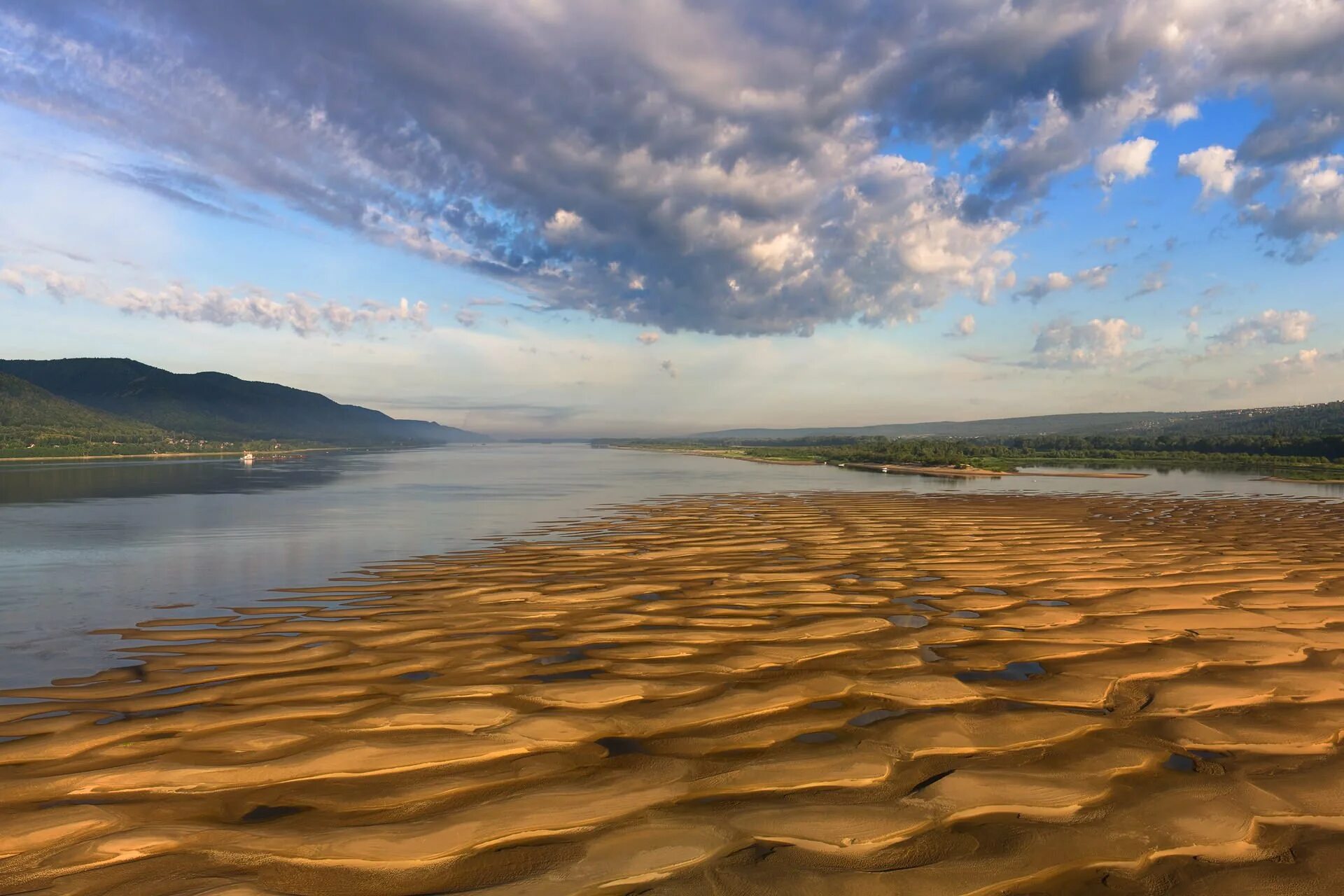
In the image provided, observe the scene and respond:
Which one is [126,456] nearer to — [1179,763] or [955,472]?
[955,472]

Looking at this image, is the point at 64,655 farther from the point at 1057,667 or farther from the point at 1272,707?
the point at 1272,707

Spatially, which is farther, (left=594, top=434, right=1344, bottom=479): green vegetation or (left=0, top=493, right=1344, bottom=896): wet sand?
(left=594, top=434, right=1344, bottom=479): green vegetation

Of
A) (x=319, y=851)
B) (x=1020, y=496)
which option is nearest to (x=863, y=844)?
(x=319, y=851)

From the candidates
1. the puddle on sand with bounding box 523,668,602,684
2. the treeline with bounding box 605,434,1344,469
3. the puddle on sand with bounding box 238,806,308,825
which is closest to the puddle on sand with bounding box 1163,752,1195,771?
the puddle on sand with bounding box 523,668,602,684

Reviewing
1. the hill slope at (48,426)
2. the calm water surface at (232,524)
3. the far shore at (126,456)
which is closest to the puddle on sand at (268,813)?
the calm water surface at (232,524)

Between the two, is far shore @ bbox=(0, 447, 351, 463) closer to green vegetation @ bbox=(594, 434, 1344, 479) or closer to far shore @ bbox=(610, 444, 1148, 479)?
green vegetation @ bbox=(594, 434, 1344, 479)

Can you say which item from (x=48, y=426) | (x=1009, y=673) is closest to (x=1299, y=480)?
(x=1009, y=673)

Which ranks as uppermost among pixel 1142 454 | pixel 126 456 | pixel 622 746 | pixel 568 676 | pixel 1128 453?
pixel 1128 453
